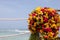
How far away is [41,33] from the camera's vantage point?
99.7 inches

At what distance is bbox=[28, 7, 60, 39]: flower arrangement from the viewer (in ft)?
8.26

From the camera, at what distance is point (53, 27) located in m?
2.54

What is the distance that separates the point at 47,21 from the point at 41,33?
15 cm

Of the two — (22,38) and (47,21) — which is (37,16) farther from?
(22,38)

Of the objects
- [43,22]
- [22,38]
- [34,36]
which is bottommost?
[22,38]

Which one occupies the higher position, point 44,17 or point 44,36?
point 44,17

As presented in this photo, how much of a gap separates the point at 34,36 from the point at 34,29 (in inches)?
3.4

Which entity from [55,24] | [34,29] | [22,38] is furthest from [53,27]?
[22,38]

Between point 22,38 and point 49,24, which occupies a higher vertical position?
point 49,24

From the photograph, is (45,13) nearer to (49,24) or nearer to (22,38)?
(49,24)

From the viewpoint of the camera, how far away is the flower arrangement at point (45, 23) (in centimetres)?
252

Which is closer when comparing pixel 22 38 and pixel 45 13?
→ pixel 45 13

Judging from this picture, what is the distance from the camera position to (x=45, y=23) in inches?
99.4

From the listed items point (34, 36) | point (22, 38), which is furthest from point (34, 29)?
point (22, 38)
